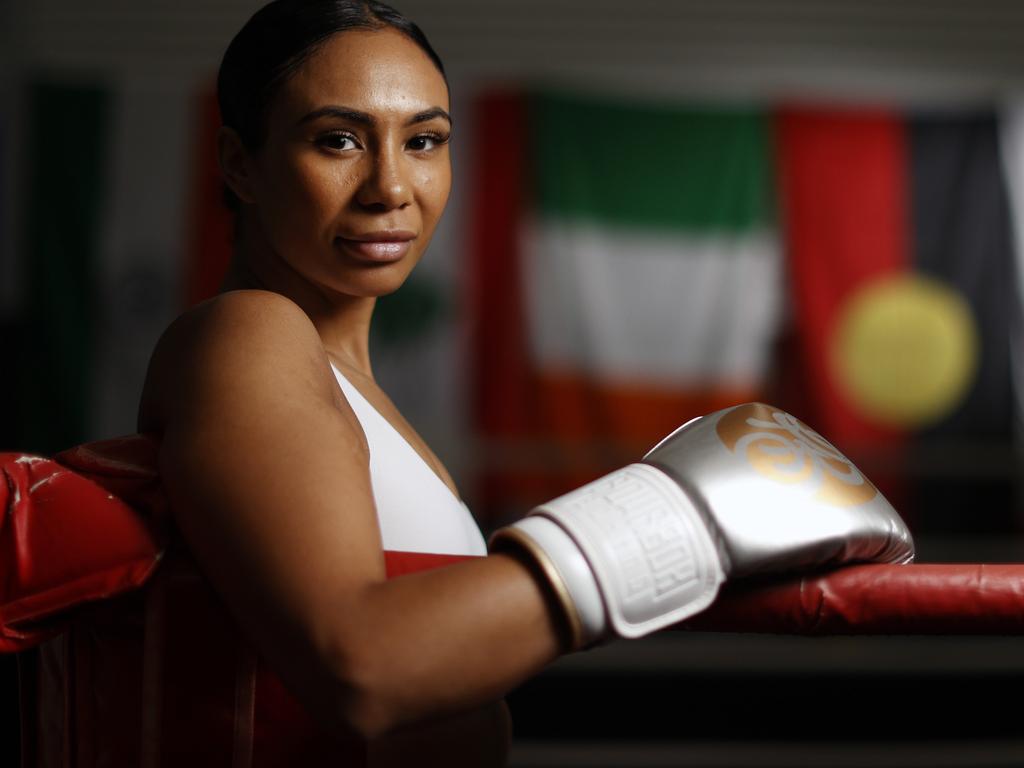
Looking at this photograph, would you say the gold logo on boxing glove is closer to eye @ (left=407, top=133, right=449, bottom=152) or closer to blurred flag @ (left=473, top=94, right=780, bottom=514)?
eye @ (left=407, top=133, right=449, bottom=152)

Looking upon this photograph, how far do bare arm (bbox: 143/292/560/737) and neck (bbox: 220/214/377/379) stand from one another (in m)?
0.24

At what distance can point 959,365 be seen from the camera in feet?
13.5

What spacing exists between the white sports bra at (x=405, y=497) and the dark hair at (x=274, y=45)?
9.3 inches

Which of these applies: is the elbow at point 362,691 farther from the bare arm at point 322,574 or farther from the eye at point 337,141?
the eye at point 337,141

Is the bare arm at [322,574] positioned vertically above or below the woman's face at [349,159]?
below

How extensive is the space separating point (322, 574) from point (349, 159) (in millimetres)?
381

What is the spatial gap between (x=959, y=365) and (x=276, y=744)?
158 inches

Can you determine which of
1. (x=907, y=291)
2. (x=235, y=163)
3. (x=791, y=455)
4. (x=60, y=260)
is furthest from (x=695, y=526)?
(x=60, y=260)

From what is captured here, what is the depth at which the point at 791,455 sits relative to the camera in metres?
0.70

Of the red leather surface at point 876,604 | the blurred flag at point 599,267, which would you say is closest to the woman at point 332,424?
the red leather surface at point 876,604

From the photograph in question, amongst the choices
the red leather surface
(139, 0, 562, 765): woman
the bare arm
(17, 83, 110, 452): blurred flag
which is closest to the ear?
(139, 0, 562, 765): woman

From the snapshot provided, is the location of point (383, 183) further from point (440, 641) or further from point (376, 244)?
point (440, 641)

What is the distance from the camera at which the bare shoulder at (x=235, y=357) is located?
0.64m

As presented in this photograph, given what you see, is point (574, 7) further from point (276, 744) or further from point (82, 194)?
point (276, 744)
